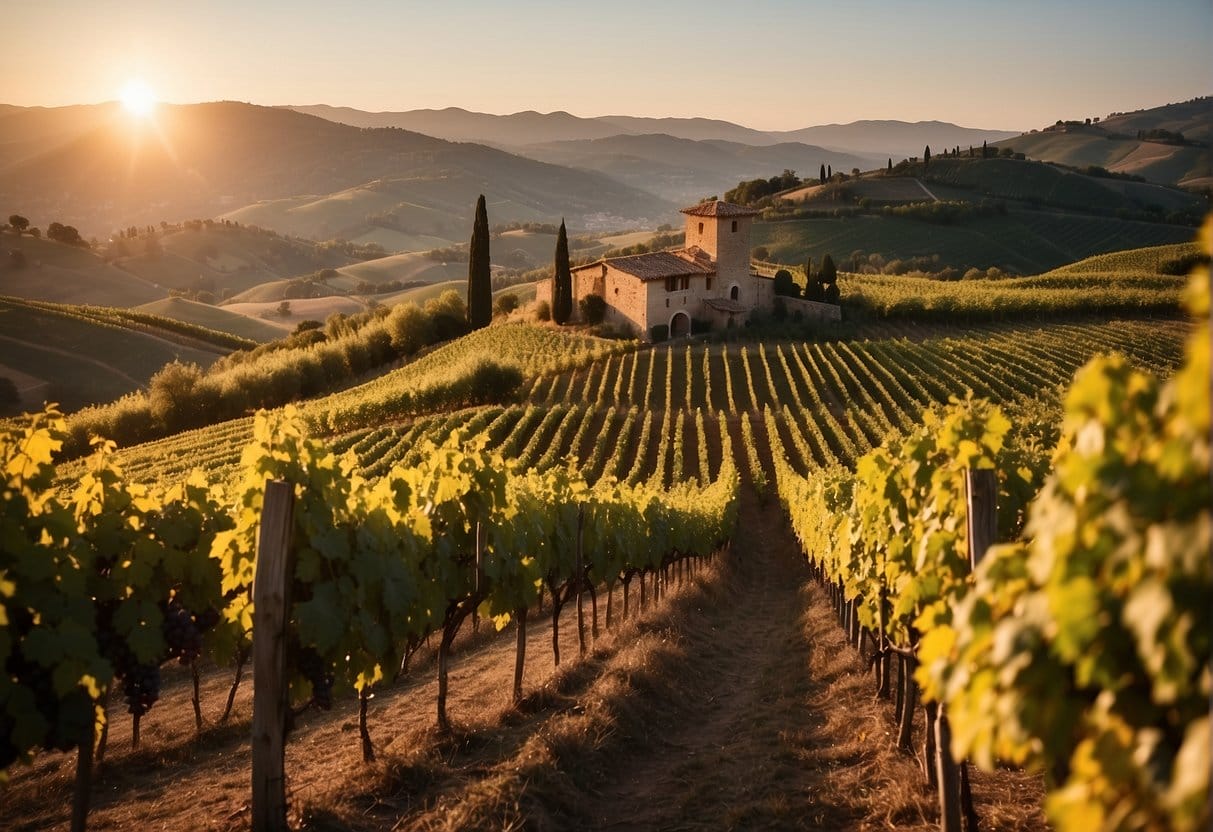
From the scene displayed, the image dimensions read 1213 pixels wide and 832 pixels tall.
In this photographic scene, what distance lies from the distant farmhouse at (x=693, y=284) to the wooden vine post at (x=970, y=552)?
5366 centimetres

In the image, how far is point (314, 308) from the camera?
130 meters

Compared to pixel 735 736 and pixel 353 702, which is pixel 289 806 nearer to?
pixel 735 736

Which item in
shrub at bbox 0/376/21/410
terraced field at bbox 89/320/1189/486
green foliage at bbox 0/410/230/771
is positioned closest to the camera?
green foliage at bbox 0/410/230/771

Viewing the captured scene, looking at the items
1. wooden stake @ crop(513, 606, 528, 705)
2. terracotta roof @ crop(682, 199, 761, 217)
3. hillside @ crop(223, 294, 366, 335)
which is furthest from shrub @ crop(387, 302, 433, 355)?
wooden stake @ crop(513, 606, 528, 705)

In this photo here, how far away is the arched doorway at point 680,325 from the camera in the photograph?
60875 millimetres

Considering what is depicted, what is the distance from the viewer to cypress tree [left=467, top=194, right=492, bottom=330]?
63.0 meters

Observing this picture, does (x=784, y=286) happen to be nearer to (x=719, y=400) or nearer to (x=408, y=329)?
(x=719, y=400)

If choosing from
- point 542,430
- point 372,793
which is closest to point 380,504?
point 372,793

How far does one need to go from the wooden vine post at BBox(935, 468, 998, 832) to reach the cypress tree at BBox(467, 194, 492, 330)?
5922 centimetres

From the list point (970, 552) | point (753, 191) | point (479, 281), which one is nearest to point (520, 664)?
point (970, 552)

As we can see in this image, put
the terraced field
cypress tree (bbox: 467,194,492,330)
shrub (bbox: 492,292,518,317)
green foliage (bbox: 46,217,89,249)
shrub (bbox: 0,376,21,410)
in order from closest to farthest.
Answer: the terraced field
shrub (bbox: 0,376,21,410)
cypress tree (bbox: 467,194,492,330)
shrub (bbox: 492,292,518,317)
green foliage (bbox: 46,217,89,249)

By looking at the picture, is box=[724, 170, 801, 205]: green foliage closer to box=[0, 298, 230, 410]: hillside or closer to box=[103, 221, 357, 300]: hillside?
box=[0, 298, 230, 410]: hillside

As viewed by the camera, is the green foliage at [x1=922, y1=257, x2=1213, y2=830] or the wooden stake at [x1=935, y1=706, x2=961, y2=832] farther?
the wooden stake at [x1=935, y1=706, x2=961, y2=832]

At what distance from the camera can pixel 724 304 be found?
6141cm
